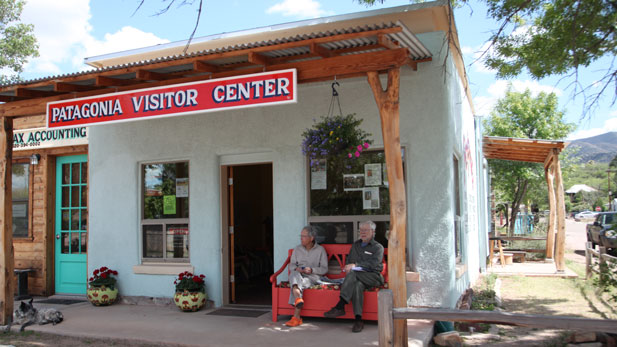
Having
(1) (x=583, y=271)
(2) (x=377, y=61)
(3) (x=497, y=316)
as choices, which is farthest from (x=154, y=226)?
(1) (x=583, y=271)

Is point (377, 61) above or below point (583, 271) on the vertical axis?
above

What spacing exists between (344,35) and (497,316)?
3.07 metres

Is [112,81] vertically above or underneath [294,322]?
above

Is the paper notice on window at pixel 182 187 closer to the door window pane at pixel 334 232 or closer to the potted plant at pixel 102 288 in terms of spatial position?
the potted plant at pixel 102 288

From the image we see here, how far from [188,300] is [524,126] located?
71.2ft

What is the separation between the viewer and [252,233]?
12430 millimetres

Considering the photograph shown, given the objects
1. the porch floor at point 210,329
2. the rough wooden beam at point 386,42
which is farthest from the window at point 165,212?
the rough wooden beam at point 386,42

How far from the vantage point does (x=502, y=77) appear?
29.1 feet

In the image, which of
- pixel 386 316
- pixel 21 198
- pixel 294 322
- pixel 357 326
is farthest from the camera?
pixel 21 198

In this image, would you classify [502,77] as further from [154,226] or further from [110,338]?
[110,338]

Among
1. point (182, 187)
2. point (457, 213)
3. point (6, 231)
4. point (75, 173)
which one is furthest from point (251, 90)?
point (75, 173)

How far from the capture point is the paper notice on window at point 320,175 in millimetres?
7329

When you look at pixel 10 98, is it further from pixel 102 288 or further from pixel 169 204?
pixel 102 288

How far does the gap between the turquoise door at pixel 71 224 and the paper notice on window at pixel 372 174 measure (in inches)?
218
